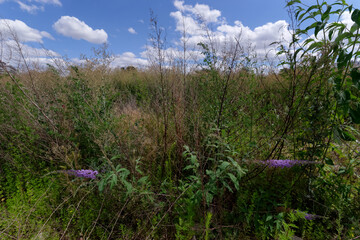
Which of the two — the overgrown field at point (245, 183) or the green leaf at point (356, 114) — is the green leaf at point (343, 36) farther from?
the green leaf at point (356, 114)

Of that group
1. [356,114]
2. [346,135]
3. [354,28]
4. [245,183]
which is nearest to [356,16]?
[354,28]

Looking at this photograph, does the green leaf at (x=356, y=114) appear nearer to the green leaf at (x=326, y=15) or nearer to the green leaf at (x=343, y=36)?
the green leaf at (x=343, y=36)

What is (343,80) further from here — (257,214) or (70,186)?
(70,186)

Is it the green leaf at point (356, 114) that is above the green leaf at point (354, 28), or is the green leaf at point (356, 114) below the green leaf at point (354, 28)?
below

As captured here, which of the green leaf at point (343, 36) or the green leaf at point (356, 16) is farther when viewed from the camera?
the green leaf at point (343, 36)

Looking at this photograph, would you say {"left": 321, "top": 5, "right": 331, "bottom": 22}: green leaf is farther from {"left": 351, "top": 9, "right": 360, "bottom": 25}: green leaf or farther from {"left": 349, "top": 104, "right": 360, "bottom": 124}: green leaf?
{"left": 349, "top": 104, "right": 360, "bottom": 124}: green leaf

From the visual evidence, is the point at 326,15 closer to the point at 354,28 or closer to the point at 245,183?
the point at 354,28

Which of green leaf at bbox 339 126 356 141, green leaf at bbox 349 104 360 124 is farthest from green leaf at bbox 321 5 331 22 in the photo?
green leaf at bbox 339 126 356 141

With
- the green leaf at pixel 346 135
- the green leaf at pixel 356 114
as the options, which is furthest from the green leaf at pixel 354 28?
the green leaf at pixel 346 135

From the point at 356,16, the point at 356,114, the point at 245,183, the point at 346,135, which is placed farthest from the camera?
the point at 245,183

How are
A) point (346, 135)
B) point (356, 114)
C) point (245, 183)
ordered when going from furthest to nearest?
1. point (245, 183)
2. point (346, 135)
3. point (356, 114)

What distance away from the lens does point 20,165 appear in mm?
2193

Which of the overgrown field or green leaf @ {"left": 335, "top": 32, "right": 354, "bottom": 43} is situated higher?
green leaf @ {"left": 335, "top": 32, "right": 354, "bottom": 43}

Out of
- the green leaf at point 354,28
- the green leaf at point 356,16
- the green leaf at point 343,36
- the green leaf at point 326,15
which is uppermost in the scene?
the green leaf at point 326,15
